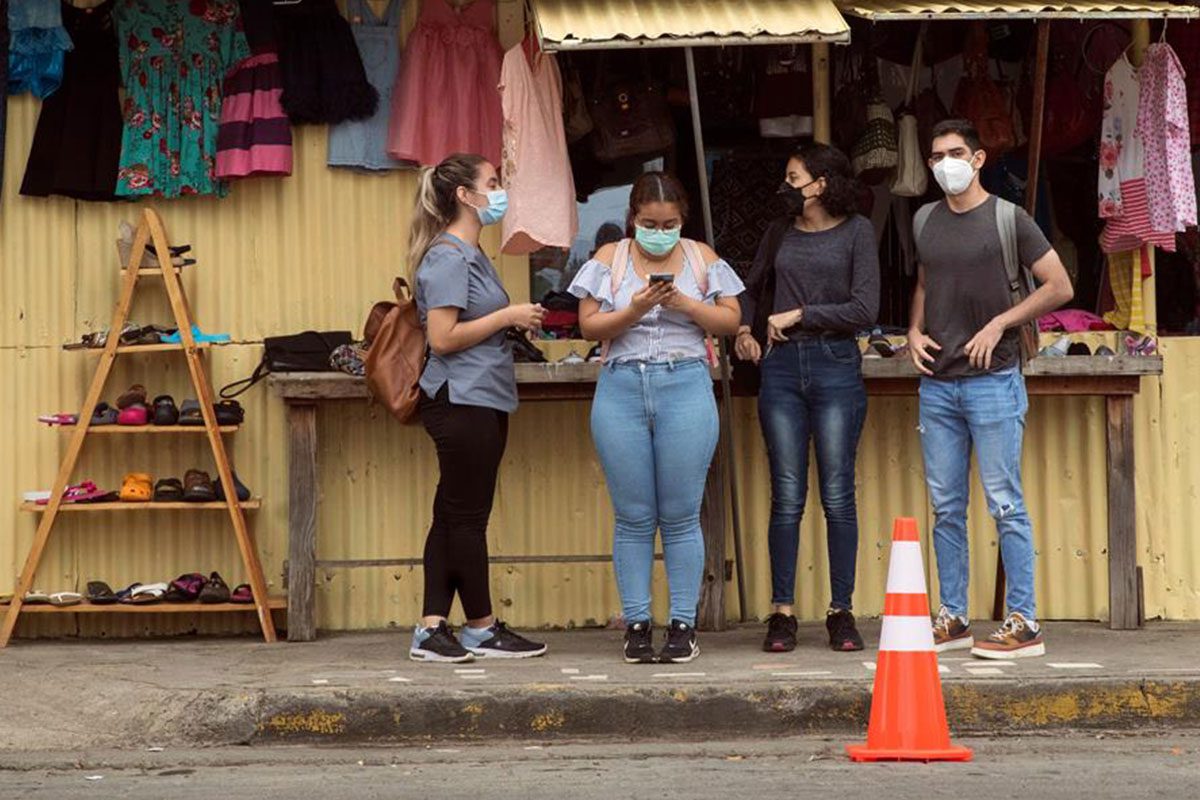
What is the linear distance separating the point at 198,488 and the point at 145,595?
1.77 ft

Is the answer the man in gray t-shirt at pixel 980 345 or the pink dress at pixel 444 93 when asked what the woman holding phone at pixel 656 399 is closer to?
the man in gray t-shirt at pixel 980 345

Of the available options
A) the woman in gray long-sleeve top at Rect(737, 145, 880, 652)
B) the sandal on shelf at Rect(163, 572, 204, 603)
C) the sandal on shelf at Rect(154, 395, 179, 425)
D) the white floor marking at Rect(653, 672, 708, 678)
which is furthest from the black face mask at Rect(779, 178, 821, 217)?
the sandal on shelf at Rect(163, 572, 204, 603)

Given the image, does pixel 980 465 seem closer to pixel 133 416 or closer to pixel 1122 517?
pixel 1122 517

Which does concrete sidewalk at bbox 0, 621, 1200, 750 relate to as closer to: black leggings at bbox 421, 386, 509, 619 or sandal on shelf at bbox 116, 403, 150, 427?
black leggings at bbox 421, 386, 509, 619

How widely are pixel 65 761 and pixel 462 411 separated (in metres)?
2.06

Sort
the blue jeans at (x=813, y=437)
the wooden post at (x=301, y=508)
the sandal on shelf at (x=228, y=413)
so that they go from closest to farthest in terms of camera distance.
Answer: the blue jeans at (x=813, y=437), the wooden post at (x=301, y=508), the sandal on shelf at (x=228, y=413)

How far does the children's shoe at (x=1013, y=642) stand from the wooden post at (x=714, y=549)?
4.61 ft

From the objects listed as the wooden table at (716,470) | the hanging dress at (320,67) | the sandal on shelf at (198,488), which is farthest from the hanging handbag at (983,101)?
the sandal on shelf at (198,488)

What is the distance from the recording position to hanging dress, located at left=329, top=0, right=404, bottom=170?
923 centimetres

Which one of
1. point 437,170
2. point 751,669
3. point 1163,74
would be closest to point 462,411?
point 437,170

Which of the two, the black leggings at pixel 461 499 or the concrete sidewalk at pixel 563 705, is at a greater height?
the black leggings at pixel 461 499

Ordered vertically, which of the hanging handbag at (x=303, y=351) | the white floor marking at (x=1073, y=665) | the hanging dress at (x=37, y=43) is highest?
the hanging dress at (x=37, y=43)

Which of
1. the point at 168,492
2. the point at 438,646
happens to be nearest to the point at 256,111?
the point at 168,492

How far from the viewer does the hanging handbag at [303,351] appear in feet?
29.2
